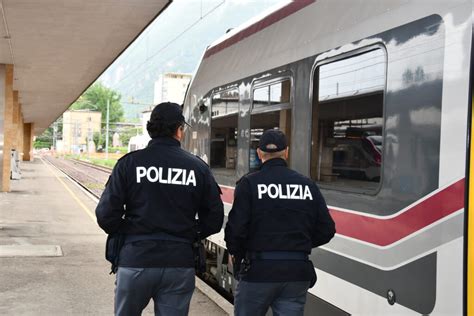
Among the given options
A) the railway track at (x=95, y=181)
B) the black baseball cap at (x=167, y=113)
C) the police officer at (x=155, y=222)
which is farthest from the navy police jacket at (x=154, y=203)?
the railway track at (x=95, y=181)

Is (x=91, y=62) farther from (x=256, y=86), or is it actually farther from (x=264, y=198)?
(x=264, y=198)

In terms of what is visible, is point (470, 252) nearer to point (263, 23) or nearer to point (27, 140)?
point (263, 23)

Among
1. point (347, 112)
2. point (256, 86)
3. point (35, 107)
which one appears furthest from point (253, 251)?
point (35, 107)

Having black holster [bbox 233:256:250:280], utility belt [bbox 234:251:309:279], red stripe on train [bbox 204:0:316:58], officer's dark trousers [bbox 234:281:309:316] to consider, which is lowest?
officer's dark trousers [bbox 234:281:309:316]

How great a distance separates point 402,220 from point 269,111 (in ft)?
7.56

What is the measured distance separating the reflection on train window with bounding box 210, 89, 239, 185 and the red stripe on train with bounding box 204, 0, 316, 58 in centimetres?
65

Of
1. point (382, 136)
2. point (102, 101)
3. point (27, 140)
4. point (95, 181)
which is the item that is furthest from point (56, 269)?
point (102, 101)

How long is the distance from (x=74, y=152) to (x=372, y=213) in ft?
410

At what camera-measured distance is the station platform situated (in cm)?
664

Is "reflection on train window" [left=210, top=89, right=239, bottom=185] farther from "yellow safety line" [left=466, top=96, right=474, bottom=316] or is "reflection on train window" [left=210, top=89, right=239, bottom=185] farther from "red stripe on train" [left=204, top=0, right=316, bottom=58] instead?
"yellow safety line" [left=466, top=96, right=474, bottom=316]

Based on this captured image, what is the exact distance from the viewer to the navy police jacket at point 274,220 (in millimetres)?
3490

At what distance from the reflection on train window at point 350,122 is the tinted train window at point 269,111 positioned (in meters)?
0.51

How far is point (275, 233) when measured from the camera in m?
3.49

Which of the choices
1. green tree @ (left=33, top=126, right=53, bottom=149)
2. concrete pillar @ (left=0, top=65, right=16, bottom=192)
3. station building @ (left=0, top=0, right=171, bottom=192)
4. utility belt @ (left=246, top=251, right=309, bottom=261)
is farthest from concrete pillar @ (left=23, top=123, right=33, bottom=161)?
green tree @ (left=33, top=126, right=53, bottom=149)
